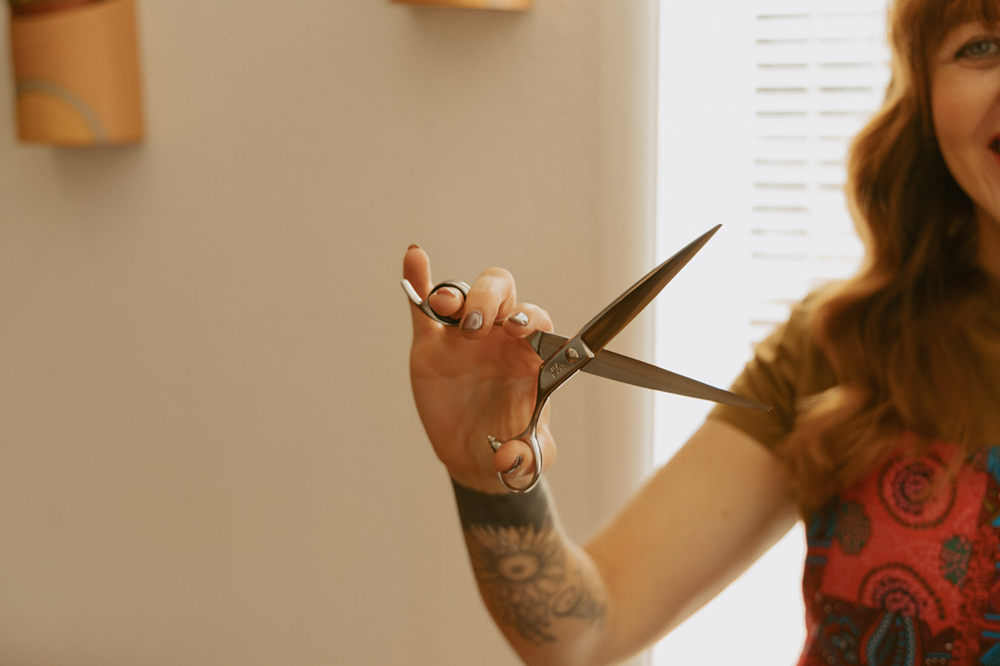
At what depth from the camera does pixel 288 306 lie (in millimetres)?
1411

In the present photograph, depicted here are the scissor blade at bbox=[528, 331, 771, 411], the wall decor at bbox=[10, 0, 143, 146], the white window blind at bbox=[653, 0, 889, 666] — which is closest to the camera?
the scissor blade at bbox=[528, 331, 771, 411]

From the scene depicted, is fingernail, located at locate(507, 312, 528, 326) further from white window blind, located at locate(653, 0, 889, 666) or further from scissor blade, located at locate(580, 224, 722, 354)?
white window blind, located at locate(653, 0, 889, 666)

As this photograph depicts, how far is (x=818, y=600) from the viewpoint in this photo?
904mm

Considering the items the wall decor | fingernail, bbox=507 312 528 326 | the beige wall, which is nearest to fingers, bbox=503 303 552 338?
fingernail, bbox=507 312 528 326

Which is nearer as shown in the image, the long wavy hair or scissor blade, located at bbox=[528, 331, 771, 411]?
scissor blade, located at bbox=[528, 331, 771, 411]

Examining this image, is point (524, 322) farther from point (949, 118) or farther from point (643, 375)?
point (949, 118)

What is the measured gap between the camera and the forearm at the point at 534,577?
82 cm

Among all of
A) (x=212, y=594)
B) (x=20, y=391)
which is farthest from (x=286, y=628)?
(x=20, y=391)

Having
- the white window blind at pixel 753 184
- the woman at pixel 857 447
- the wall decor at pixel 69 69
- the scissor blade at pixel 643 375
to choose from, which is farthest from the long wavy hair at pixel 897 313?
the wall decor at pixel 69 69

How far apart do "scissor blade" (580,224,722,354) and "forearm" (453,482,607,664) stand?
211mm

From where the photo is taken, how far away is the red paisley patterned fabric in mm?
823

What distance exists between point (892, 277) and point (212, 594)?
1.16m

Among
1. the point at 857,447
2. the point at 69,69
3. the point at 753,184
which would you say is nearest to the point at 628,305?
the point at 857,447

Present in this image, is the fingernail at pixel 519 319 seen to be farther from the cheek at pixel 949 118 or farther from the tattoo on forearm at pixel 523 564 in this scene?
the cheek at pixel 949 118
